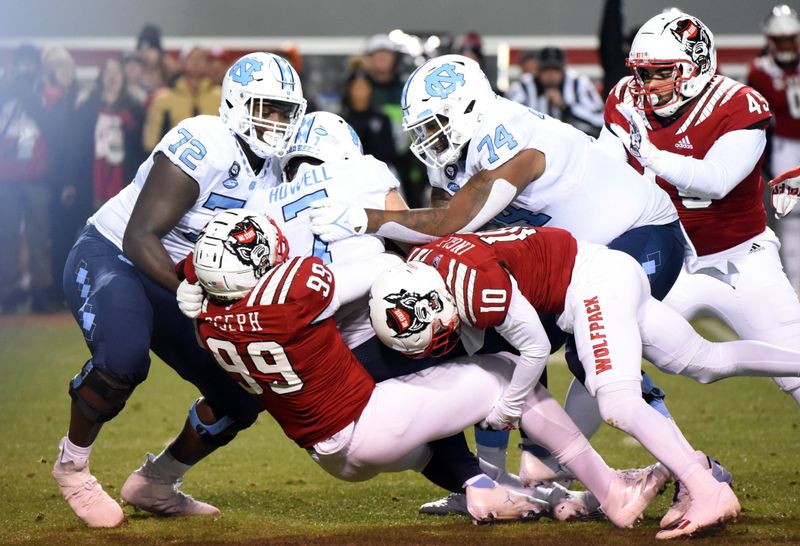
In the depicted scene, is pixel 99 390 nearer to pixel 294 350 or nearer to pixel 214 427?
pixel 214 427

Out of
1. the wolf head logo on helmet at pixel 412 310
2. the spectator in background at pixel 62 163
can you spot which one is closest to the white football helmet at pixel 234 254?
the wolf head logo on helmet at pixel 412 310

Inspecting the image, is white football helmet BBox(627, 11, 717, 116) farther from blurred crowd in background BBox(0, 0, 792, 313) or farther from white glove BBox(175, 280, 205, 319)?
blurred crowd in background BBox(0, 0, 792, 313)

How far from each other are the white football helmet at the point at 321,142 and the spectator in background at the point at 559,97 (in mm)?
4913

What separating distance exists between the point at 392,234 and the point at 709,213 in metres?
1.36

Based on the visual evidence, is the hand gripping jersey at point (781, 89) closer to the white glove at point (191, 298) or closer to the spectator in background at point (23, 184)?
the spectator in background at point (23, 184)

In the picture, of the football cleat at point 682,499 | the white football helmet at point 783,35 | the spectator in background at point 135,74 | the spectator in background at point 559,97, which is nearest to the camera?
the football cleat at point 682,499

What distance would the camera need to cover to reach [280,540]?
13.2 ft

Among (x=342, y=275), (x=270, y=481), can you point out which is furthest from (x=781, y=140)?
(x=342, y=275)

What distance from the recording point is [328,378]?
3.88m

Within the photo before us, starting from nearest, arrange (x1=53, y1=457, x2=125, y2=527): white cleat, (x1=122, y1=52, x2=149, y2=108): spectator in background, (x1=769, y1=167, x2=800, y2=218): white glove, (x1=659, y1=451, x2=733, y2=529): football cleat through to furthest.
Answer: (x1=659, y1=451, x2=733, y2=529): football cleat < (x1=53, y1=457, x2=125, y2=527): white cleat < (x1=769, y1=167, x2=800, y2=218): white glove < (x1=122, y1=52, x2=149, y2=108): spectator in background

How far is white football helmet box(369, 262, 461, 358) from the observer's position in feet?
12.6

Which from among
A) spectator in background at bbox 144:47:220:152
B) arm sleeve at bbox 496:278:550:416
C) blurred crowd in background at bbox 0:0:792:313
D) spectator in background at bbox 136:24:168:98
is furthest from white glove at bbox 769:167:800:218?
spectator in background at bbox 136:24:168:98

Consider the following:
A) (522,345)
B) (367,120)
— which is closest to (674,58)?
(522,345)

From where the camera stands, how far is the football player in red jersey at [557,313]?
3832mm
